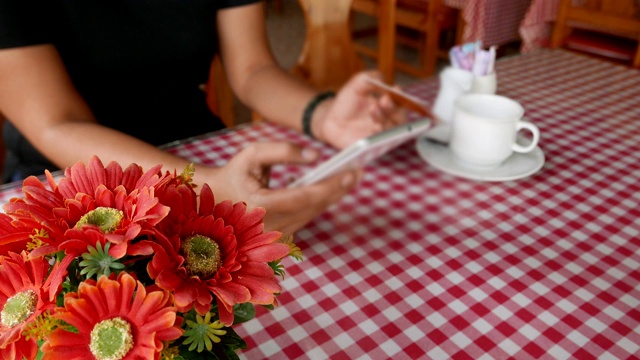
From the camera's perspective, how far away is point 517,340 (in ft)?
1.83

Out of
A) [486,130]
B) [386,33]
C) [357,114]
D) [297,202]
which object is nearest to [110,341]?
[297,202]

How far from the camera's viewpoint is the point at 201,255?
0.34m

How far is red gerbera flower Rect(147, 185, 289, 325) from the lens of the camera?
31cm

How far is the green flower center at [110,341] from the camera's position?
0.29 metres

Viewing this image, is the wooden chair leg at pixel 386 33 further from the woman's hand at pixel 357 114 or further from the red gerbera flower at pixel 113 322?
the red gerbera flower at pixel 113 322

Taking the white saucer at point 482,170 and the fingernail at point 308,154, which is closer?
the fingernail at point 308,154

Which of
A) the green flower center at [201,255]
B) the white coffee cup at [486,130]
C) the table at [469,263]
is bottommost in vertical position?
the table at [469,263]

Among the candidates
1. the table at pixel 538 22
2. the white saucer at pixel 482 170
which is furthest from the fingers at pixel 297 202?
the table at pixel 538 22

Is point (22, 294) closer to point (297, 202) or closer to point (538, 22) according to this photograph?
point (297, 202)

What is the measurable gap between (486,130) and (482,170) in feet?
0.23

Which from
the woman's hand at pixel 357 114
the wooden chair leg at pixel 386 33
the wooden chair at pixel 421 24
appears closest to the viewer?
the woman's hand at pixel 357 114

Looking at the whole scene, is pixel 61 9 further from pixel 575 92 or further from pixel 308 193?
pixel 575 92

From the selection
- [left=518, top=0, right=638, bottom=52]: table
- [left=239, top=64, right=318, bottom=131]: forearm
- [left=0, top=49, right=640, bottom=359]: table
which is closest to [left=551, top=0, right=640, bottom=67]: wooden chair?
[left=518, top=0, right=638, bottom=52]: table

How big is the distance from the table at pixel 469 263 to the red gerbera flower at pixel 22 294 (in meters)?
0.28
